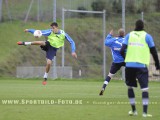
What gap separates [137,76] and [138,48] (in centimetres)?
65

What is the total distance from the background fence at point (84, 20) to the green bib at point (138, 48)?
77.0ft

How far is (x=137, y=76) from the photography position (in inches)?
499

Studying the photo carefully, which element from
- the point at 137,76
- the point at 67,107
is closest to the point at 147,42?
the point at 137,76

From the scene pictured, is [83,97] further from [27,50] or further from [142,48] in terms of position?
[27,50]

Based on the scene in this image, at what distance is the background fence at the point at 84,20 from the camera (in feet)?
124

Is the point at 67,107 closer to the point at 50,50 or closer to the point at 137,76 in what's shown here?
the point at 137,76

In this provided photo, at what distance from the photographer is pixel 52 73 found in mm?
34438

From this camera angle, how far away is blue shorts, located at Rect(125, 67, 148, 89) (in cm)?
1258

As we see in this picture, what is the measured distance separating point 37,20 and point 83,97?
2606 cm

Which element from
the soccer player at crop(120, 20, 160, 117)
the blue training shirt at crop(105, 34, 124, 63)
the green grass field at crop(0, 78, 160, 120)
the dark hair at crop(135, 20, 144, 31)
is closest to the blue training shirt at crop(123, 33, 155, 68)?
the soccer player at crop(120, 20, 160, 117)

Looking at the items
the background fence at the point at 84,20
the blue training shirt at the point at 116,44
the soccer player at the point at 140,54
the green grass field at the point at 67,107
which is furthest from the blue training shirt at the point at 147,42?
the background fence at the point at 84,20

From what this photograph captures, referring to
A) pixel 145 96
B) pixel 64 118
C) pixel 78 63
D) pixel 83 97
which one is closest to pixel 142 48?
pixel 145 96

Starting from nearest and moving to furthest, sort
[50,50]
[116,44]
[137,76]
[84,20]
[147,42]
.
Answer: [147,42] → [137,76] → [116,44] → [50,50] → [84,20]

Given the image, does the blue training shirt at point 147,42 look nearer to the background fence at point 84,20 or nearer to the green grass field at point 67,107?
the green grass field at point 67,107
